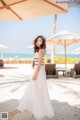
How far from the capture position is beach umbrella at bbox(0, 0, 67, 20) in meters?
6.15

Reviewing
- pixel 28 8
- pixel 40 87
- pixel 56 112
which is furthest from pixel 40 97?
pixel 28 8

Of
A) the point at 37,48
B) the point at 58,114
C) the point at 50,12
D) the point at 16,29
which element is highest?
the point at 16,29

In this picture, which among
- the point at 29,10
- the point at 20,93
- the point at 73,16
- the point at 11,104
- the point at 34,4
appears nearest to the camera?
the point at 34,4

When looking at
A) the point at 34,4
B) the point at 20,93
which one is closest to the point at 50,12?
the point at 34,4

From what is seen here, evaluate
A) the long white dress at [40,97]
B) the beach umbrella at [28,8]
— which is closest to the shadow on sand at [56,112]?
the long white dress at [40,97]

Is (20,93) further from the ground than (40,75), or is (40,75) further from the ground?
(40,75)

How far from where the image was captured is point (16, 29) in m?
125

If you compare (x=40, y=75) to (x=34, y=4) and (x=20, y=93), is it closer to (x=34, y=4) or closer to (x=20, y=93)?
(x=34, y=4)

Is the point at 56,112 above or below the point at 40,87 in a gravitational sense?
below

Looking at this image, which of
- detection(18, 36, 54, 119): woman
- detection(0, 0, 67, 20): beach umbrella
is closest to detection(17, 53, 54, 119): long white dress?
detection(18, 36, 54, 119): woman

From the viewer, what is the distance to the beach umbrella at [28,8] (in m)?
6.15

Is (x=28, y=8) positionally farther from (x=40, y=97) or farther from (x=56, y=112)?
(x=56, y=112)

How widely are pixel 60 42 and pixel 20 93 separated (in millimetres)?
7469

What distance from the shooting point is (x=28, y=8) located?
21.4 feet
